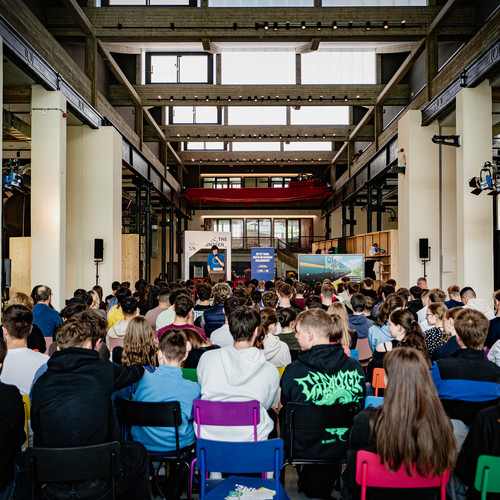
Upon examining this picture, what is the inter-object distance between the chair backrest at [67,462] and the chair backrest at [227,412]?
55 centimetres

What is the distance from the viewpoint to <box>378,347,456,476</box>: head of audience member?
6.35ft

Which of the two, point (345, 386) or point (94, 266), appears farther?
point (94, 266)

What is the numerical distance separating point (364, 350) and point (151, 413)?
118 inches

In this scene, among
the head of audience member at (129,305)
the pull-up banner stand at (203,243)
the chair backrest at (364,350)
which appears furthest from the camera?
the pull-up banner stand at (203,243)

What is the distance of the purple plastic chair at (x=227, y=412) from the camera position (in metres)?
2.58

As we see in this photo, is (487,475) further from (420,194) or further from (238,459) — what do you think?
(420,194)

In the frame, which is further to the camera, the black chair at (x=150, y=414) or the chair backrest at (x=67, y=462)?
the black chair at (x=150, y=414)

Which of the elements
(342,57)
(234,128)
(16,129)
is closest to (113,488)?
(16,129)

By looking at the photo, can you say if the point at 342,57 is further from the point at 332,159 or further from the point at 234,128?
the point at 332,159

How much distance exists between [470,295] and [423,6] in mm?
7371

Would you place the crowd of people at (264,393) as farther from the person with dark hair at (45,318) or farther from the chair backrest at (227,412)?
the person with dark hair at (45,318)

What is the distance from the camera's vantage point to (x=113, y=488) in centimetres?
227

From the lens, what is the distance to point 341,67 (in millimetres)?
14531

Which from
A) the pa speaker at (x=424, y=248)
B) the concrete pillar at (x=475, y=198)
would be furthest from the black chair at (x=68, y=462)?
the pa speaker at (x=424, y=248)
